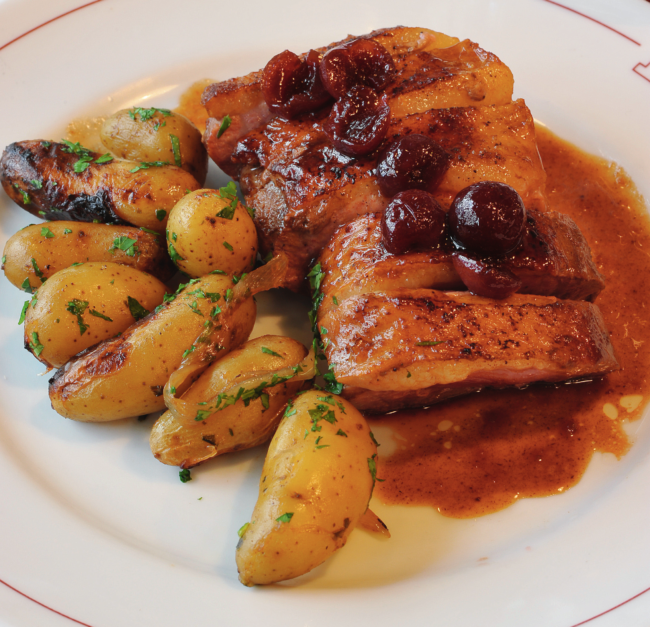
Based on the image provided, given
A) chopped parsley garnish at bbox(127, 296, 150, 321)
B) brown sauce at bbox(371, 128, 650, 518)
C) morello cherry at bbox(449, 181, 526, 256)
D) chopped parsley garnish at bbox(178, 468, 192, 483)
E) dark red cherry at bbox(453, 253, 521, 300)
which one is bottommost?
brown sauce at bbox(371, 128, 650, 518)

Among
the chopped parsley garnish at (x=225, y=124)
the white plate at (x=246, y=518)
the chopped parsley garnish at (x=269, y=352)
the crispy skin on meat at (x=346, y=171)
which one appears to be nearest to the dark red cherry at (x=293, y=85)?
the crispy skin on meat at (x=346, y=171)

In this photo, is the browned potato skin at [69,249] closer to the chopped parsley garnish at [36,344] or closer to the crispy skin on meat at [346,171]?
the chopped parsley garnish at [36,344]

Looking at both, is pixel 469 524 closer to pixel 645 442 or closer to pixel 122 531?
pixel 645 442

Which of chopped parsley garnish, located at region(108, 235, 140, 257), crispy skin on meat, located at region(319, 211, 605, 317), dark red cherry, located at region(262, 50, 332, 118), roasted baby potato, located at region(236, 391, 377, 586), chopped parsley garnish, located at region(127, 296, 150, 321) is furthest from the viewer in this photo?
dark red cherry, located at region(262, 50, 332, 118)

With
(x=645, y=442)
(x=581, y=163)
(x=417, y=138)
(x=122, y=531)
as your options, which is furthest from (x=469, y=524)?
(x=581, y=163)

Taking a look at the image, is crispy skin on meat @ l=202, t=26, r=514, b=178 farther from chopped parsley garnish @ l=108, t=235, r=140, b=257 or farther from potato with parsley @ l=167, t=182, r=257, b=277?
chopped parsley garnish @ l=108, t=235, r=140, b=257

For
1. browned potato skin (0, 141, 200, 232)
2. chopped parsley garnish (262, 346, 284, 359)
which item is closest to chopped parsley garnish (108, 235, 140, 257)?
browned potato skin (0, 141, 200, 232)
